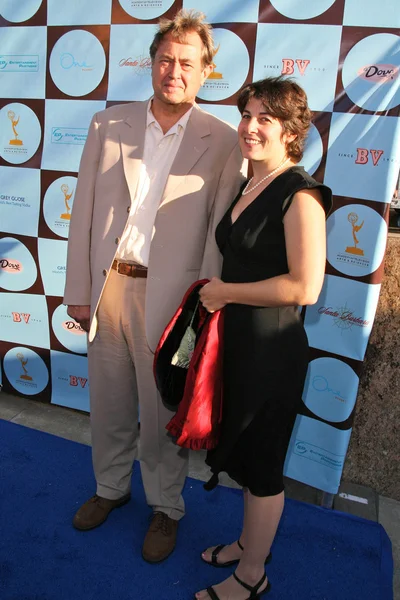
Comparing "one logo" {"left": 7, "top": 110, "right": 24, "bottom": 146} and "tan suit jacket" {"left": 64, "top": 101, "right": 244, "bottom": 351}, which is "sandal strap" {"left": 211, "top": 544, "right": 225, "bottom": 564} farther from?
"one logo" {"left": 7, "top": 110, "right": 24, "bottom": 146}

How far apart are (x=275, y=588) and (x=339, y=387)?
0.89m

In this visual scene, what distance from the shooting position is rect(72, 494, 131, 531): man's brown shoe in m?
2.12

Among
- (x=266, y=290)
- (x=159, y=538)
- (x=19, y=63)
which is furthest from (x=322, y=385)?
(x=19, y=63)

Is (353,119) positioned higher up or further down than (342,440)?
higher up

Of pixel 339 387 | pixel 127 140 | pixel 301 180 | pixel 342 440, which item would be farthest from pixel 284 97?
pixel 342 440

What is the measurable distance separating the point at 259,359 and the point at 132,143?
0.91m

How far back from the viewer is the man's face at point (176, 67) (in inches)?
67.6

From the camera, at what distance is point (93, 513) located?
2156 mm

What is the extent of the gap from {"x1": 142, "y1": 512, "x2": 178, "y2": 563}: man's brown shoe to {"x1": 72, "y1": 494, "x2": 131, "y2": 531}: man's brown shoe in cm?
21

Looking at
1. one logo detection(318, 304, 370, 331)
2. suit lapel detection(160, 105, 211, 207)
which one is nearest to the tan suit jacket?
suit lapel detection(160, 105, 211, 207)

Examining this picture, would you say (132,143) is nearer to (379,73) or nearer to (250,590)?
(379,73)

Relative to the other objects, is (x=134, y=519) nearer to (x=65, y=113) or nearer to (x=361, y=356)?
(x=361, y=356)

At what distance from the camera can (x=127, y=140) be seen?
185 cm

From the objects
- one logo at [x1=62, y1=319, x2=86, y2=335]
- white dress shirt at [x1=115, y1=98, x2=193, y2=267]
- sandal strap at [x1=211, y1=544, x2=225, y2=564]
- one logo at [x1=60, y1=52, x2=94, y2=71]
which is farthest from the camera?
one logo at [x1=62, y1=319, x2=86, y2=335]
